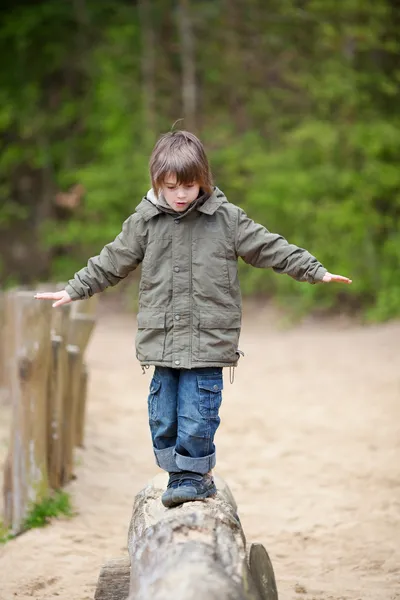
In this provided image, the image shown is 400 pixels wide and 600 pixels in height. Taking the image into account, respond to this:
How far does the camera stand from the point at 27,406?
16.3 ft

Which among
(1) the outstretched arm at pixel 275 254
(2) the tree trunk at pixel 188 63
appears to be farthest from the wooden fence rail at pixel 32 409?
(2) the tree trunk at pixel 188 63

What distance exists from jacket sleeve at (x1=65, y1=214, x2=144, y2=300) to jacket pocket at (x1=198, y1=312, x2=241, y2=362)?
0.39 meters

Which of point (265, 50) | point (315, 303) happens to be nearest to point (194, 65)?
point (265, 50)

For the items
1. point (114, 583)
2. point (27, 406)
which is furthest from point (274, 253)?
point (27, 406)

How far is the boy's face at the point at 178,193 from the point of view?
11.3ft

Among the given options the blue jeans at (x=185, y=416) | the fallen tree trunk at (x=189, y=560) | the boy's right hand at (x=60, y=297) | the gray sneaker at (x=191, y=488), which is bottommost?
the fallen tree trunk at (x=189, y=560)

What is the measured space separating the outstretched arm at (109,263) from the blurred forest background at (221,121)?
916 cm

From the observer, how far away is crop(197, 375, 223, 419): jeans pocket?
3451 mm

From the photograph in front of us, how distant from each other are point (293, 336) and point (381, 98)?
3.96m

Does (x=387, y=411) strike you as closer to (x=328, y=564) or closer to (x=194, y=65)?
(x=328, y=564)

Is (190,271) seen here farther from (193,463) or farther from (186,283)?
(193,463)

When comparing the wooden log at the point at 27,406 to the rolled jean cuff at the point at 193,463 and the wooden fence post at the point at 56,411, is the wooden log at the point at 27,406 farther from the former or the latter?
the rolled jean cuff at the point at 193,463

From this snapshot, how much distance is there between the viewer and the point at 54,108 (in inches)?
679

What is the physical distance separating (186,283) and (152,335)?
25cm
